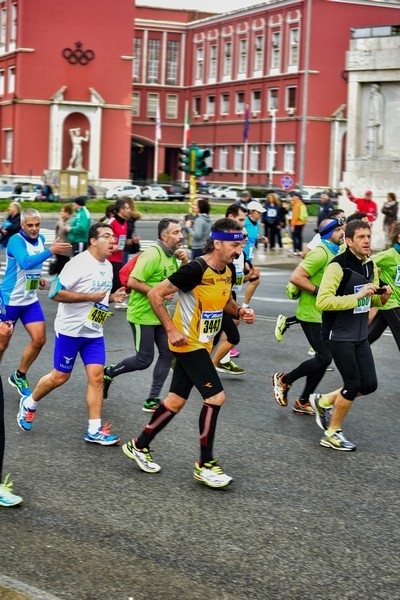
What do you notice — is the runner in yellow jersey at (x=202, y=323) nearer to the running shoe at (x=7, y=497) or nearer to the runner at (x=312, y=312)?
the running shoe at (x=7, y=497)

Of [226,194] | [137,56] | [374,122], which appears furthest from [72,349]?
[137,56]

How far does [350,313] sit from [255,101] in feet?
256

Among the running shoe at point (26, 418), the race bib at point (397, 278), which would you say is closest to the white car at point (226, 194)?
the race bib at point (397, 278)

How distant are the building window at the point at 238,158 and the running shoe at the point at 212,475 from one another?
78.5 metres

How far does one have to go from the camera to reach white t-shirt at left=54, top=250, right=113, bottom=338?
884 cm

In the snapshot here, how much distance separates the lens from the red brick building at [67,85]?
2886 inches

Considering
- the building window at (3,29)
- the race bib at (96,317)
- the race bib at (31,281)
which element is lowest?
the race bib at (96,317)

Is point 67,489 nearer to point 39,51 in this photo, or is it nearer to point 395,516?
point 395,516

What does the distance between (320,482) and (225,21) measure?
84651mm

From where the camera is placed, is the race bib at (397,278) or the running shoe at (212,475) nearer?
the running shoe at (212,475)

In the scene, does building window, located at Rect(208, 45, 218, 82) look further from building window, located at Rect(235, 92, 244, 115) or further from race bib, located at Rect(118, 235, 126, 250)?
race bib, located at Rect(118, 235, 126, 250)

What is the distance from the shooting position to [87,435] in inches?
348

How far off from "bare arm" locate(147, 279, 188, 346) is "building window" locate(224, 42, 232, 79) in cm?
8332

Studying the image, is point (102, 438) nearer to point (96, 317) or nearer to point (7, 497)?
point (96, 317)
